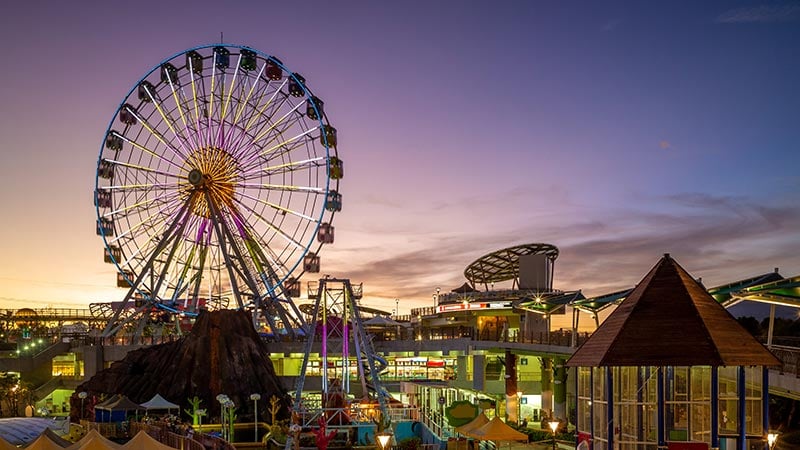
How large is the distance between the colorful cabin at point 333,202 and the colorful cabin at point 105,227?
48.9 feet

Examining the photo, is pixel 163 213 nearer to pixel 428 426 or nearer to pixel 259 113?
pixel 259 113

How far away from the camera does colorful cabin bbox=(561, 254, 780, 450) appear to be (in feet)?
45.9

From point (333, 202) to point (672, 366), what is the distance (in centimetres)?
3961

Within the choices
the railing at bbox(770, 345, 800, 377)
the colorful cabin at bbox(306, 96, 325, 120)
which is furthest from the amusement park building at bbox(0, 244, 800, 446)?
the colorful cabin at bbox(306, 96, 325, 120)

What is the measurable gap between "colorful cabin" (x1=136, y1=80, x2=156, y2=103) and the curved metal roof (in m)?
29.9

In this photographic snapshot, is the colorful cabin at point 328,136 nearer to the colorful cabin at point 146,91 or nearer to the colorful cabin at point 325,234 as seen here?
the colorful cabin at point 325,234

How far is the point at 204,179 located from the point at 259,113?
5.52 meters

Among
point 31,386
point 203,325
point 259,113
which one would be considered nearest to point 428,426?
point 203,325

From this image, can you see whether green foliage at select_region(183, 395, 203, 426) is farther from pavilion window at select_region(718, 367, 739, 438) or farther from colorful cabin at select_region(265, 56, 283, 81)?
pavilion window at select_region(718, 367, 739, 438)

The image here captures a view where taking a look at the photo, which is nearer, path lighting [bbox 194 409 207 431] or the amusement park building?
path lighting [bbox 194 409 207 431]

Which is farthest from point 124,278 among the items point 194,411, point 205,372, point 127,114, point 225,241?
point 194,411

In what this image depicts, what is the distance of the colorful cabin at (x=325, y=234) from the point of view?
53.4 metres

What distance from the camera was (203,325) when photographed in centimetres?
4938

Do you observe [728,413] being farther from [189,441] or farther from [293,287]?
[293,287]
